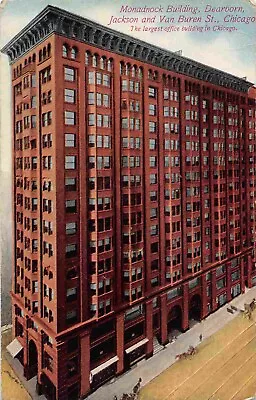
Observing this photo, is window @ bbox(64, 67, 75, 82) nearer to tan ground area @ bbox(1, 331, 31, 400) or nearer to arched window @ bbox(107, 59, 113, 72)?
arched window @ bbox(107, 59, 113, 72)

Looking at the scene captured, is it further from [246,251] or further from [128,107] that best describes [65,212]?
[246,251]

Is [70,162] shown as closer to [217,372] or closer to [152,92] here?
[152,92]

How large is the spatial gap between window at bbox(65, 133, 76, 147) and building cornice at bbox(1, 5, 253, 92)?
1.68 feet

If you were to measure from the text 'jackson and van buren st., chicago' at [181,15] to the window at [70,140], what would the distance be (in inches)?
28.2

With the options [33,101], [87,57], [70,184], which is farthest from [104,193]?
[87,57]

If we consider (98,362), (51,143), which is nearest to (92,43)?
(51,143)

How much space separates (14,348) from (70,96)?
1472 millimetres

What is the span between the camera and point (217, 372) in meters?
2.90

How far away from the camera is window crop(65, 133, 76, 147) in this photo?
2332 millimetres

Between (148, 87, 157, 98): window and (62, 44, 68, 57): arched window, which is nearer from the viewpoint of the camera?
(62, 44, 68, 57): arched window

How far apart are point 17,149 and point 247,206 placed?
1.71 meters

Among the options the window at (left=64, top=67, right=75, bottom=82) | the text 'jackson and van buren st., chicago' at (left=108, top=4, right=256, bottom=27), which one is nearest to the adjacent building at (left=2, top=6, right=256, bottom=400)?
the window at (left=64, top=67, right=75, bottom=82)

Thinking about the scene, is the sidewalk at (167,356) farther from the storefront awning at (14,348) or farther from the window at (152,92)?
the window at (152,92)

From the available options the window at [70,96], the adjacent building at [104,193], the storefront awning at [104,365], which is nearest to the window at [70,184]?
the adjacent building at [104,193]
